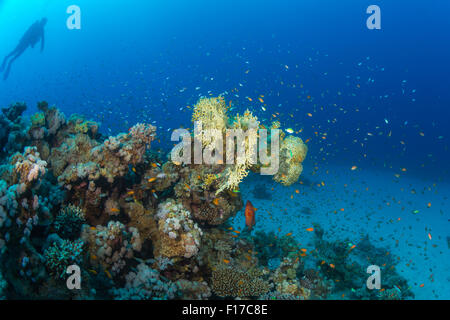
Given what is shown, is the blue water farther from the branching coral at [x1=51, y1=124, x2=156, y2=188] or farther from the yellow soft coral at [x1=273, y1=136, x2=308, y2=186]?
the branching coral at [x1=51, y1=124, x2=156, y2=188]

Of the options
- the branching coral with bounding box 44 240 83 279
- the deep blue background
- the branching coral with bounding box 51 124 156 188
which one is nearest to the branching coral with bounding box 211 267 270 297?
the branching coral with bounding box 44 240 83 279

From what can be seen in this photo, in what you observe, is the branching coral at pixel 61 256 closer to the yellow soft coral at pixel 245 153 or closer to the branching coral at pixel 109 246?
the branching coral at pixel 109 246

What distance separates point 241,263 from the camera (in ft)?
22.0

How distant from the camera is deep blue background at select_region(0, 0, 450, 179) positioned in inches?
1778

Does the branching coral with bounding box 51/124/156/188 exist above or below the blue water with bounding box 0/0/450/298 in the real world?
below

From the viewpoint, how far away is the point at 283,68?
88.7m

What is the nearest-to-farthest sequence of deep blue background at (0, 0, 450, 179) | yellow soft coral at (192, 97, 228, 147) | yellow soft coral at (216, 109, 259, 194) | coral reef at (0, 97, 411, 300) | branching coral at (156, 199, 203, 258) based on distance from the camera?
coral reef at (0, 97, 411, 300), branching coral at (156, 199, 203, 258), yellow soft coral at (216, 109, 259, 194), yellow soft coral at (192, 97, 228, 147), deep blue background at (0, 0, 450, 179)

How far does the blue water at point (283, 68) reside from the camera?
131 ft

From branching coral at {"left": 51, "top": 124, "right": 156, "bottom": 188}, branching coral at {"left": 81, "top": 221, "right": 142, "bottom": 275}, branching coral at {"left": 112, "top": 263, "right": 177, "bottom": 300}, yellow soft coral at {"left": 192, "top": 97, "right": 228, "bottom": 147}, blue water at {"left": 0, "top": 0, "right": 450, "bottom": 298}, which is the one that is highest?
blue water at {"left": 0, "top": 0, "right": 450, "bottom": 298}

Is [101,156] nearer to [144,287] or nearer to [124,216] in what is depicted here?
[124,216]

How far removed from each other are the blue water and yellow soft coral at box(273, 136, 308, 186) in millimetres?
9261

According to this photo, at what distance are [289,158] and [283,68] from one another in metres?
89.5

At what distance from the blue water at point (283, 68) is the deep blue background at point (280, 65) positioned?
409mm

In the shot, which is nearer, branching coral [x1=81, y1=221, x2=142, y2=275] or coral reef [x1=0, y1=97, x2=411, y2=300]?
coral reef [x1=0, y1=97, x2=411, y2=300]
